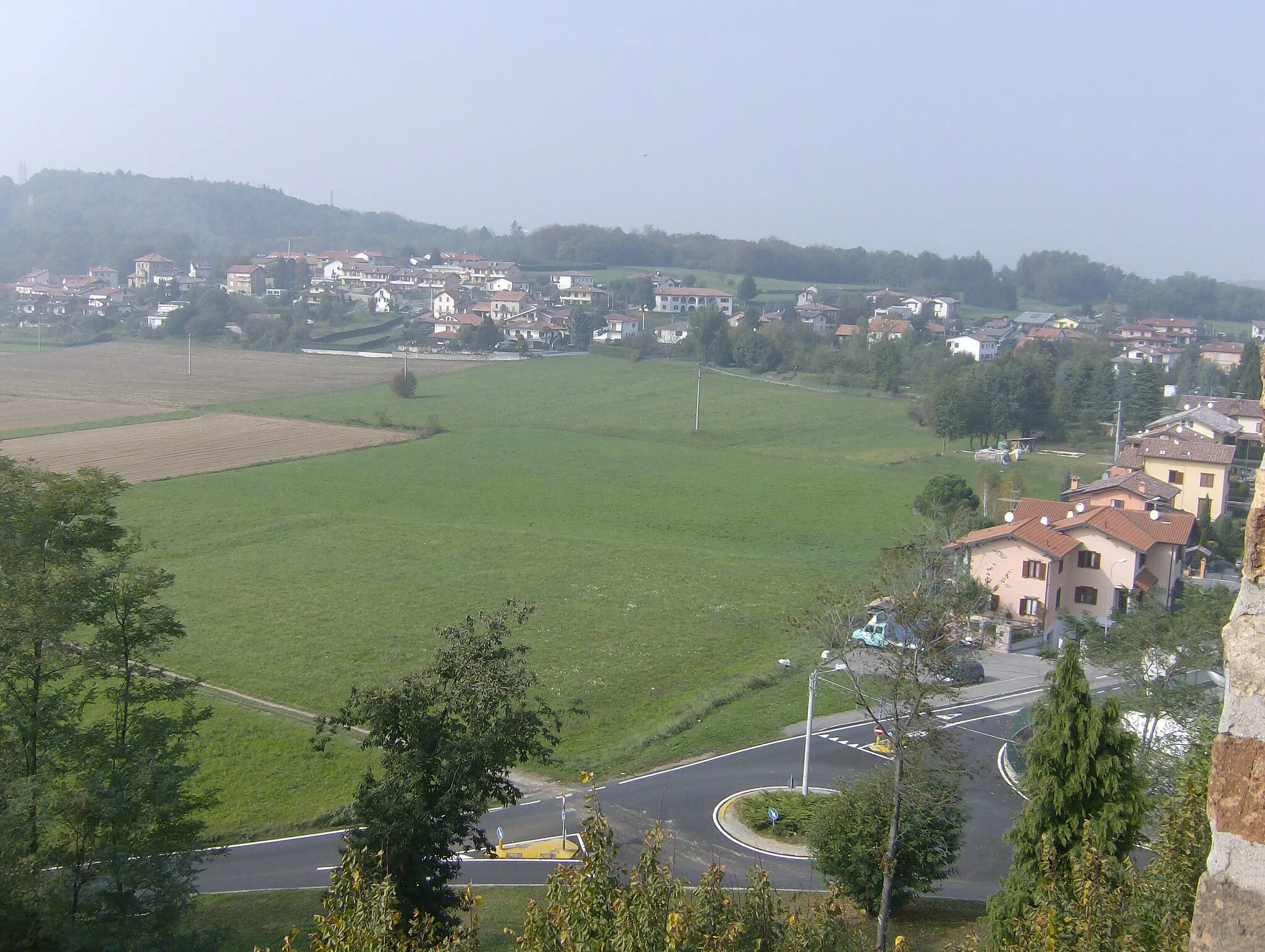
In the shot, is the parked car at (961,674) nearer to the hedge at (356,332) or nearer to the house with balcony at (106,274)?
the hedge at (356,332)

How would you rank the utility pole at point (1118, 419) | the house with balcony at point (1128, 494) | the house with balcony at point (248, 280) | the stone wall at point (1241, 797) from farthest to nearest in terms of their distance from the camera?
the house with balcony at point (248, 280) < the utility pole at point (1118, 419) < the house with balcony at point (1128, 494) < the stone wall at point (1241, 797)

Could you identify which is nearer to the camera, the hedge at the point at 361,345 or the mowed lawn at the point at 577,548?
the mowed lawn at the point at 577,548

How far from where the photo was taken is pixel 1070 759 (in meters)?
10.0

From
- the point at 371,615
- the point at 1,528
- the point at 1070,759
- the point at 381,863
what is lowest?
A: the point at 371,615

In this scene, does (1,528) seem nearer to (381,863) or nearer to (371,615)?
(381,863)

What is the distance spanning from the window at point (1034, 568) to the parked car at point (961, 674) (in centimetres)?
474

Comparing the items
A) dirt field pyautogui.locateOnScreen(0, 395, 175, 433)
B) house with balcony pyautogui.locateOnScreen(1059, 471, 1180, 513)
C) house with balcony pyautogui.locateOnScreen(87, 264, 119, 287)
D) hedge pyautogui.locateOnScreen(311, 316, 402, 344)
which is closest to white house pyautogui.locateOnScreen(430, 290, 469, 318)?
hedge pyautogui.locateOnScreen(311, 316, 402, 344)

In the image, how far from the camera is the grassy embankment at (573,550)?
20953 mm

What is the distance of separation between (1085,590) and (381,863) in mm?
21371

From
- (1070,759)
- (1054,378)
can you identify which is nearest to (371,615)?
(1070,759)

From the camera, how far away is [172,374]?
71.9m

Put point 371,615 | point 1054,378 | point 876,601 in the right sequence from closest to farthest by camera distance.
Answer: point 876,601
point 371,615
point 1054,378

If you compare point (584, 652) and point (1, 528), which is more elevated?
point (1, 528)

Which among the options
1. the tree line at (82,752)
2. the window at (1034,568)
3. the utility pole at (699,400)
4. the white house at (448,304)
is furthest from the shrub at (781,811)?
the white house at (448,304)
